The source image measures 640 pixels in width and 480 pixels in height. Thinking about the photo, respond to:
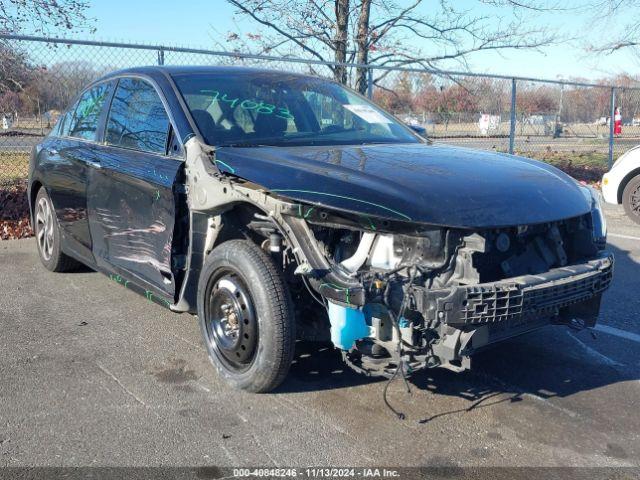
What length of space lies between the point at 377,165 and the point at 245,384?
4.59 feet

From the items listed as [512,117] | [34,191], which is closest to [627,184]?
[512,117]

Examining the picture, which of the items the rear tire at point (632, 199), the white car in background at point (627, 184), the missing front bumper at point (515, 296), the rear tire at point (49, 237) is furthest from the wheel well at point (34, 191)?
the rear tire at point (632, 199)

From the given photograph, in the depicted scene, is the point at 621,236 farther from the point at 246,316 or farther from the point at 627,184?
the point at 246,316

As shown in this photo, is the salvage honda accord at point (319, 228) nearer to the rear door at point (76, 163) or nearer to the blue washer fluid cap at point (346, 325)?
the blue washer fluid cap at point (346, 325)

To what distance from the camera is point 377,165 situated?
362 centimetres

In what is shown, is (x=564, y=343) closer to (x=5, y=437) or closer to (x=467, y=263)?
(x=467, y=263)

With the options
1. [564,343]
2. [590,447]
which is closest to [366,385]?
[590,447]

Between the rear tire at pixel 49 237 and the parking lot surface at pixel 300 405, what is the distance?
3.60 feet

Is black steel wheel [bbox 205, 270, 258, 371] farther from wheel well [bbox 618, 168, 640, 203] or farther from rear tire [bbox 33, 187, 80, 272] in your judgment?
wheel well [bbox 618, 168, 640, 203]

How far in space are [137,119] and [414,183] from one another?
7.36 ft

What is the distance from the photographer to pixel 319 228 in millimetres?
3414

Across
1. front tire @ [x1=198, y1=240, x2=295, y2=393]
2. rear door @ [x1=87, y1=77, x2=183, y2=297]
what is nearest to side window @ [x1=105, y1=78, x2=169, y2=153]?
rear door @ [x1=87, y1=77, x2=183, y2=297]

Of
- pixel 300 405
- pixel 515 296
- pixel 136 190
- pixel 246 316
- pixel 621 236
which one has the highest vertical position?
pixel 136 190

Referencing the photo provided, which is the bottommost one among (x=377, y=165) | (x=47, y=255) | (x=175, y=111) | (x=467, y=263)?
(x=47, y=255)
